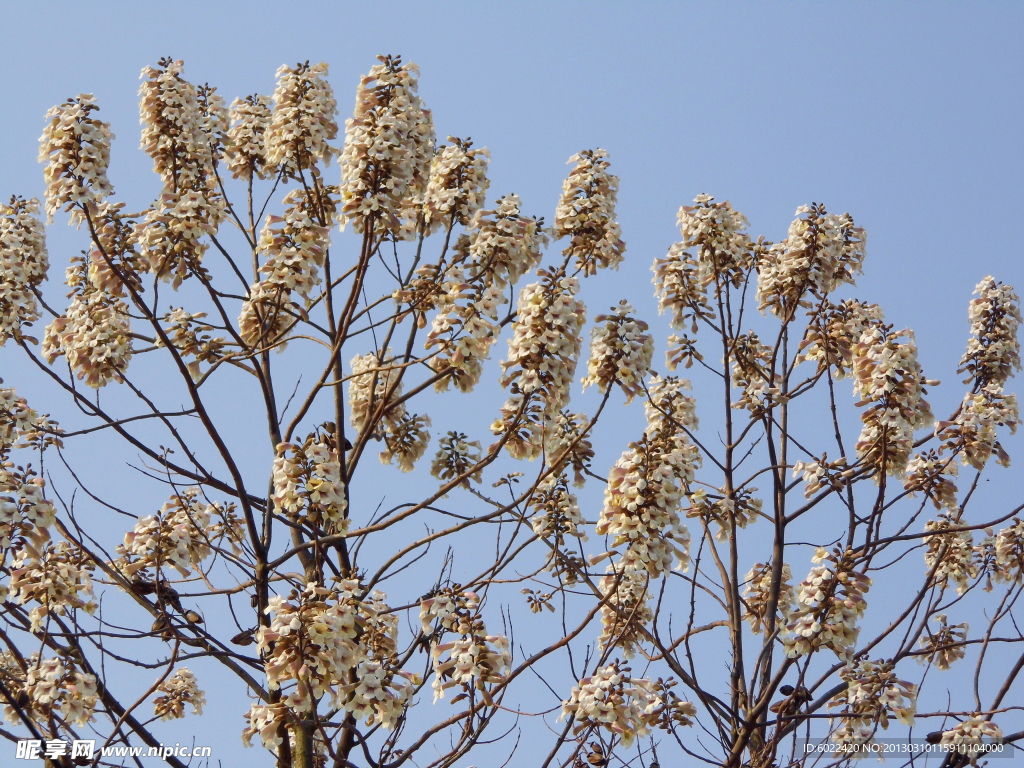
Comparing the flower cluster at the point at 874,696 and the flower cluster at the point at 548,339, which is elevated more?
the flower cluster at the point at 548,339

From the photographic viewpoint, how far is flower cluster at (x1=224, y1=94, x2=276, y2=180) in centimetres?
1033

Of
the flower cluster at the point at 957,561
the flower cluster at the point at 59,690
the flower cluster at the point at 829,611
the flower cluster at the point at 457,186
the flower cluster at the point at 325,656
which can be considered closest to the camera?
the flower cluster at the point at 325,656

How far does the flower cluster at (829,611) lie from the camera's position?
785 centimetres

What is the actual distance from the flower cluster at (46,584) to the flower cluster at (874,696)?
533cm

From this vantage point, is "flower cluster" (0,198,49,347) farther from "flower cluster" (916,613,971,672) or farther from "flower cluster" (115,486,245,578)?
"flower cluster" (916,613,971,672)

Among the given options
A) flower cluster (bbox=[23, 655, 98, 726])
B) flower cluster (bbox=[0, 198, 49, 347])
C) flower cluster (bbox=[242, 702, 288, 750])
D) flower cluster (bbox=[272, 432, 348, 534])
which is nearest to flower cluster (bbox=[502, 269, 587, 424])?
flower cluster (bbox=[272, 432, 348, 534])

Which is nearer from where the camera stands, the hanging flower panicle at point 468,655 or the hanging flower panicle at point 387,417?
the hanging flower panicle at point 468,655

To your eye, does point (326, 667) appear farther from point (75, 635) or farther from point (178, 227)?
point (178, 227)

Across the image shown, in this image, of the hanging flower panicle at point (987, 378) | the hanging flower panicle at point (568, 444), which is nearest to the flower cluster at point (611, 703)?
the hanging flower panicle at point (568, 444)

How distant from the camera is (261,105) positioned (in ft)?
34.7

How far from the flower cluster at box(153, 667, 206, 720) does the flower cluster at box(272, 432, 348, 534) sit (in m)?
3.26

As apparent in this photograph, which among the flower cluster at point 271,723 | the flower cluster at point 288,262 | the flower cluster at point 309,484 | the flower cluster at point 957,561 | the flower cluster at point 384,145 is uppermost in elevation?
the flower cluster at point 384,145

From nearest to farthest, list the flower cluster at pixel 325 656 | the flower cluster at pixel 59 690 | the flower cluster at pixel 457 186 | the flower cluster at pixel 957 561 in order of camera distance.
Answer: the flower cluster at pixel 325 656
the flower cluster at pixel 59 690
the flower cluster at pixel 457 186
the flower cluster at pixel 957 561

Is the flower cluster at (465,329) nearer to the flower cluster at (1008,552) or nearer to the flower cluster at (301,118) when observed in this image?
the flower cluster at (301,118)
